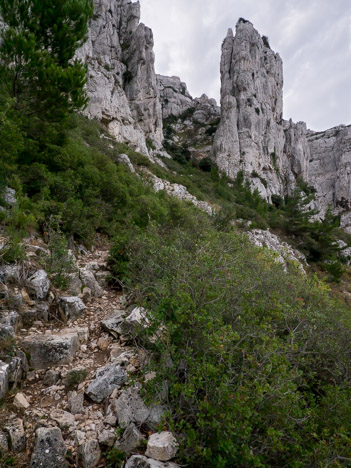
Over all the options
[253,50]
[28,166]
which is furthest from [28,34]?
[253,50]

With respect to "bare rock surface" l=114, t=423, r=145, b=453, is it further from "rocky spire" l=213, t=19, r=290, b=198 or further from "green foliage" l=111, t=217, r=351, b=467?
"rocky spire" l=213, t=19, r=290, b=198

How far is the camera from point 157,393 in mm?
2496

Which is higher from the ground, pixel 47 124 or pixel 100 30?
pixel 100 30

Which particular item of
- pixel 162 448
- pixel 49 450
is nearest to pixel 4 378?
pixel 49 450

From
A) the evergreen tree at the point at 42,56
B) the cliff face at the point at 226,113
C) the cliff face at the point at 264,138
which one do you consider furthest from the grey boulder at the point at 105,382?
the cliff face at the point at 264,138

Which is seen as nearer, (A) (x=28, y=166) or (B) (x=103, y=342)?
(B) (x=103, y=342)

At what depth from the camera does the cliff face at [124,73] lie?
2684 centimetres

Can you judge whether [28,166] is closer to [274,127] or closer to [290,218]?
[290,218]

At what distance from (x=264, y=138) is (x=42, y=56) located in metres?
44.1

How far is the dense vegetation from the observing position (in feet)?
7.36

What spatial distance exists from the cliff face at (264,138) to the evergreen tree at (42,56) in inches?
1353

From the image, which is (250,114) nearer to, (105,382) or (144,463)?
(105,382)

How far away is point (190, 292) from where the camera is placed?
323 cm

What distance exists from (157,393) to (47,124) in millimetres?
7948
